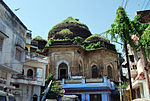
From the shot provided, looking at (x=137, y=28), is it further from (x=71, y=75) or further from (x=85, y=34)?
(x=85, y=34)

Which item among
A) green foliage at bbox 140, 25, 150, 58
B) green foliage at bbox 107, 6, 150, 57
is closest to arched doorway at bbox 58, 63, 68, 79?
green foliage at bbox 107, 6, 150, 57

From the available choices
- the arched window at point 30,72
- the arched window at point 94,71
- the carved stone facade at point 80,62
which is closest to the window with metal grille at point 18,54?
the arched window at point 30,72

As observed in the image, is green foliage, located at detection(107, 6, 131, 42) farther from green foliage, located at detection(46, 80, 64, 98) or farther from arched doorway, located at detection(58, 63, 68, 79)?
arched doorway, located at detection(58, 63, 68, 79)

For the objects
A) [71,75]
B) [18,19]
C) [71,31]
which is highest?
[71,31]

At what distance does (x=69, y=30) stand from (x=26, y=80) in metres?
13.6

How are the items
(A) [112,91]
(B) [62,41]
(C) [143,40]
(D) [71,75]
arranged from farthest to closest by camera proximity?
(B) [62,41]
(D) [71,75]
(A) [112,91]
(C) [143,40]

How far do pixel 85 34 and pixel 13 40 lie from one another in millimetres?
17353

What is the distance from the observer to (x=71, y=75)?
26312mm

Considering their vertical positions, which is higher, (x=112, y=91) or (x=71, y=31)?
(x=71, y=31)

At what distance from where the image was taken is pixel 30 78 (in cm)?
A: 2166

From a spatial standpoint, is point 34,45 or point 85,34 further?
point 85,34

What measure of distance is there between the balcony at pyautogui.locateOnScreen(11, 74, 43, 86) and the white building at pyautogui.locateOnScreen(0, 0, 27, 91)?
2228mm

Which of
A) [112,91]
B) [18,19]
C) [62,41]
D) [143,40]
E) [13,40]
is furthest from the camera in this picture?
[62,41]

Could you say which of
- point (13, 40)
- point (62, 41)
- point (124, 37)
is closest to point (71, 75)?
point (62, 41)
